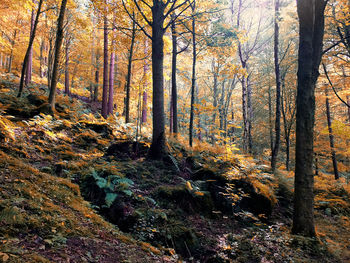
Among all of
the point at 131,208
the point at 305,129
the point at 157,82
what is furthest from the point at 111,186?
the point at 305,129

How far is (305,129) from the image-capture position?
185 inches

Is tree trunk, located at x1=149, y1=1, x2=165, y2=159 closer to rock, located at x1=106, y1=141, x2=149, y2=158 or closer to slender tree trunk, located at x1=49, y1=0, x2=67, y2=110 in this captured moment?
rock, located at x1=106, y1=141, x2=149, y2=158

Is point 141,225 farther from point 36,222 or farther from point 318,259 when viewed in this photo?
point 318,259

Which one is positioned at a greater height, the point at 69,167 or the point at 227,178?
the point at 69,167

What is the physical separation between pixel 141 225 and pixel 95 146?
489cm

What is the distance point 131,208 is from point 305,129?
446cm

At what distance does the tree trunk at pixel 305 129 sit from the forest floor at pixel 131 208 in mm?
482

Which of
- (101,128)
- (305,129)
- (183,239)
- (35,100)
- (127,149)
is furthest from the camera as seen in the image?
(101,128)

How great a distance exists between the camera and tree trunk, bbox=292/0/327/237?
4594 millimetres

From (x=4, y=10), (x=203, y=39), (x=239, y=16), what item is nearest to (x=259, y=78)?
(x=239, y=16)

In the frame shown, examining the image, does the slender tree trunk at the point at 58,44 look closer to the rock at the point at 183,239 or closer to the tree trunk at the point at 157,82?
the tree trunk at the point at 157,82

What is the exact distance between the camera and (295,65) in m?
12.8

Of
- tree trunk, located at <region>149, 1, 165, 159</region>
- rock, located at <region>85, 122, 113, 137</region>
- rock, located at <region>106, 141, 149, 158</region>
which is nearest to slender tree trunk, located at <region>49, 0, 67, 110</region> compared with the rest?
rock, located at <region>85, 122, 113, 137</region>

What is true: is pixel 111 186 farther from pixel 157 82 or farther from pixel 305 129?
pixel 305 129
